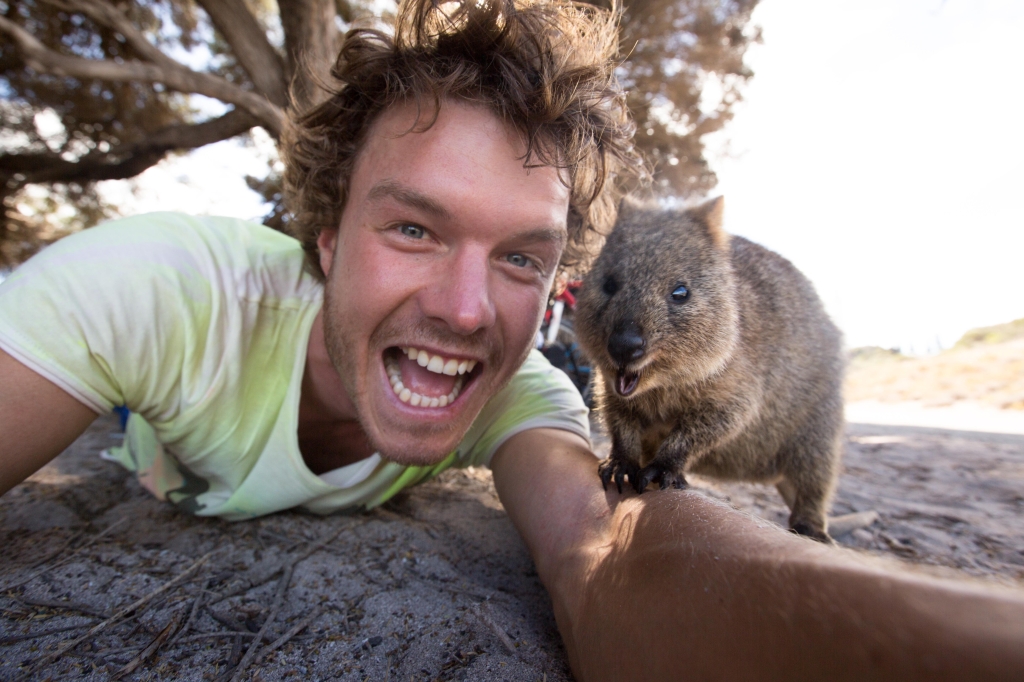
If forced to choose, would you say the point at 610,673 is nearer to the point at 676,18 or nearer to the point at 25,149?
the point at 676,18

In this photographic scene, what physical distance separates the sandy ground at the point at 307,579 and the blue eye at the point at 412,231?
1.24 meters

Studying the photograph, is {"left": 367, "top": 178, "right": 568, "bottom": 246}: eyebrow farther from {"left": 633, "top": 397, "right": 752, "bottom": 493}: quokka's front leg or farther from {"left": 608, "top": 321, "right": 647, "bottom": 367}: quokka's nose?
{"left": 633, "top": 397, "right": 752, "bottom": 493}: quokka's front leg

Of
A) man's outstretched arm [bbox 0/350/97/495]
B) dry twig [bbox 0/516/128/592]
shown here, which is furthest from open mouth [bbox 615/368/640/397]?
dry twig [bbox 0/516/128/592]

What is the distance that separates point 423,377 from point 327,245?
2.75 ft

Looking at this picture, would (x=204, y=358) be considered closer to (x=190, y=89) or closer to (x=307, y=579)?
(x=307, y=579)

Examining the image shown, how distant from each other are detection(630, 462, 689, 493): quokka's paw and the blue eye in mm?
1143

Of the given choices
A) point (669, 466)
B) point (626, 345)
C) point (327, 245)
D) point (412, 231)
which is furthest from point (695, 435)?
point (327, 245)

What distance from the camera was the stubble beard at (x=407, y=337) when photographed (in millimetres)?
1808

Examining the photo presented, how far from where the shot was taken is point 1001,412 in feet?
19.9

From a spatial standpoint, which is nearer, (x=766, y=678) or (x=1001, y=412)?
(x=766, y=678)

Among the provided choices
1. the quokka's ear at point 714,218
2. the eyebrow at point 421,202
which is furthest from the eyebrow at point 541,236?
the quokka's ear at point 714,218

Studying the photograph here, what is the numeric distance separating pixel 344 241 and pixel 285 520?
128cm

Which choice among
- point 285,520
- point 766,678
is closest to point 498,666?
point 766,678

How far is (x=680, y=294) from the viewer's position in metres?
2.03
